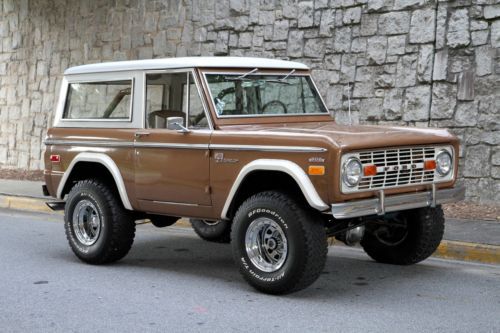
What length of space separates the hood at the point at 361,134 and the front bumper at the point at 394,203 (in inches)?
15.7

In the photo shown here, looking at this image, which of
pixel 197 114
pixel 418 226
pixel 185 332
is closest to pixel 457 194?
pixel 418 226

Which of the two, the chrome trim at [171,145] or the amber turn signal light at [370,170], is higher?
the chrome trim at [171,145]

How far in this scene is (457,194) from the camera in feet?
21.9

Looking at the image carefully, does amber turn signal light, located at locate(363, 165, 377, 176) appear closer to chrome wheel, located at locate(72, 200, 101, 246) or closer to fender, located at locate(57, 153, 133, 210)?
fender, located at locate(57, 153, 133, 210)

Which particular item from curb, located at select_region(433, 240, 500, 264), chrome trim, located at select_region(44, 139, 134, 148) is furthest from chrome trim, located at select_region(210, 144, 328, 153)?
curb, located at select_region(433, 240, 500, 264)

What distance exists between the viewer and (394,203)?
6.09 m

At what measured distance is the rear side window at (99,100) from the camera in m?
7.48

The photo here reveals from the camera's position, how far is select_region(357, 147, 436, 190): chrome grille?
6.01 m

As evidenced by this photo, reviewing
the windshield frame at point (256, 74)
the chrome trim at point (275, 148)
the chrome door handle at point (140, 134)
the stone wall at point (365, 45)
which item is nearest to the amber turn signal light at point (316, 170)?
the chrome trim at point (275, 148)

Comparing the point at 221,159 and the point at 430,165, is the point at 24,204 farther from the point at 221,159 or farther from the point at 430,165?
the point at 430,165

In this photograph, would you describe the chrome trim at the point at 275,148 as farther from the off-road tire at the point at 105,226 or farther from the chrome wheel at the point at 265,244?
the off-road tire at the point at 105,226

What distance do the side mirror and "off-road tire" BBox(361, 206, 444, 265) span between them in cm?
204

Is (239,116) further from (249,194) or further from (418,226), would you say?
(418,226)

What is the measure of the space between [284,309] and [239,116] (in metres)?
1.91
